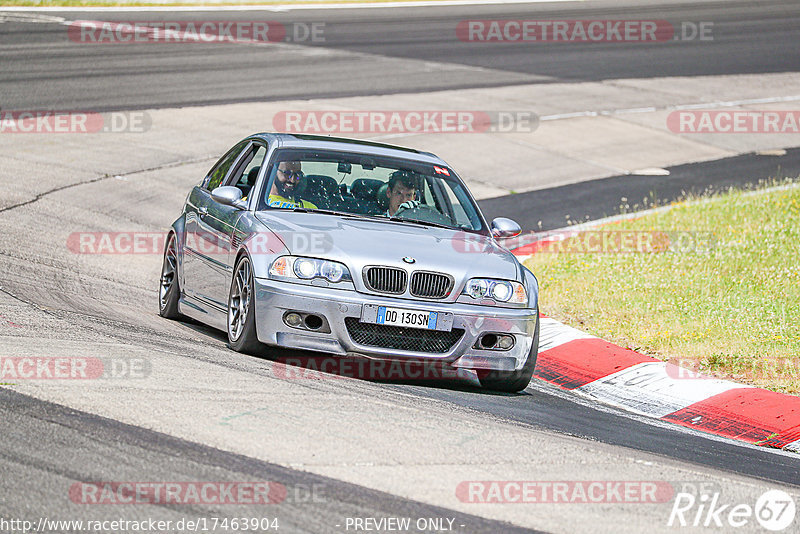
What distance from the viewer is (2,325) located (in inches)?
289

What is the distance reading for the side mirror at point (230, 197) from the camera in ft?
28.4

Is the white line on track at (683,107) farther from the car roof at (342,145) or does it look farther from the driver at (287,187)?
the driver at (287,187)

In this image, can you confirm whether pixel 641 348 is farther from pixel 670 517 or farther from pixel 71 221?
pixel 71 221

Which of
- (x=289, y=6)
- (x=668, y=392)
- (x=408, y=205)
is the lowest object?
(x=668, y=392)

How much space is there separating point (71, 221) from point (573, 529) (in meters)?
9.35

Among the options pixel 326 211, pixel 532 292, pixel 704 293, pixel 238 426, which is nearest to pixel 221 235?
pixel 326 211

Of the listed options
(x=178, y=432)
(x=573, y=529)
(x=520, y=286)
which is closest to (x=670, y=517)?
(x=573, y=529)

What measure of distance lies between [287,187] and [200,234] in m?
0.90

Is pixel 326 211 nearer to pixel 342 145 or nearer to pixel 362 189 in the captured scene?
pixel 362 189

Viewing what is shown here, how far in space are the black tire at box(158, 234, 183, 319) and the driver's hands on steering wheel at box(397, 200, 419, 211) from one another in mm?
2005

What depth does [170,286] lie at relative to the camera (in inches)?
386

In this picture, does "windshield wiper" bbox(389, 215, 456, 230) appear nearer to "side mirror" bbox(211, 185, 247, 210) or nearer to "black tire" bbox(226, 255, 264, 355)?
"side mirror" bbox(211, 185, 247, 210)

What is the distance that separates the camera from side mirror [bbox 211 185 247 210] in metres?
8.65

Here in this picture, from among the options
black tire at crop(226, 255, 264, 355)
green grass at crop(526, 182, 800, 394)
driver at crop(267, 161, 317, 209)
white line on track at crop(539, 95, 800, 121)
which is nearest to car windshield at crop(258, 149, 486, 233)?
driver at crop(267, 161, 317, 209)
